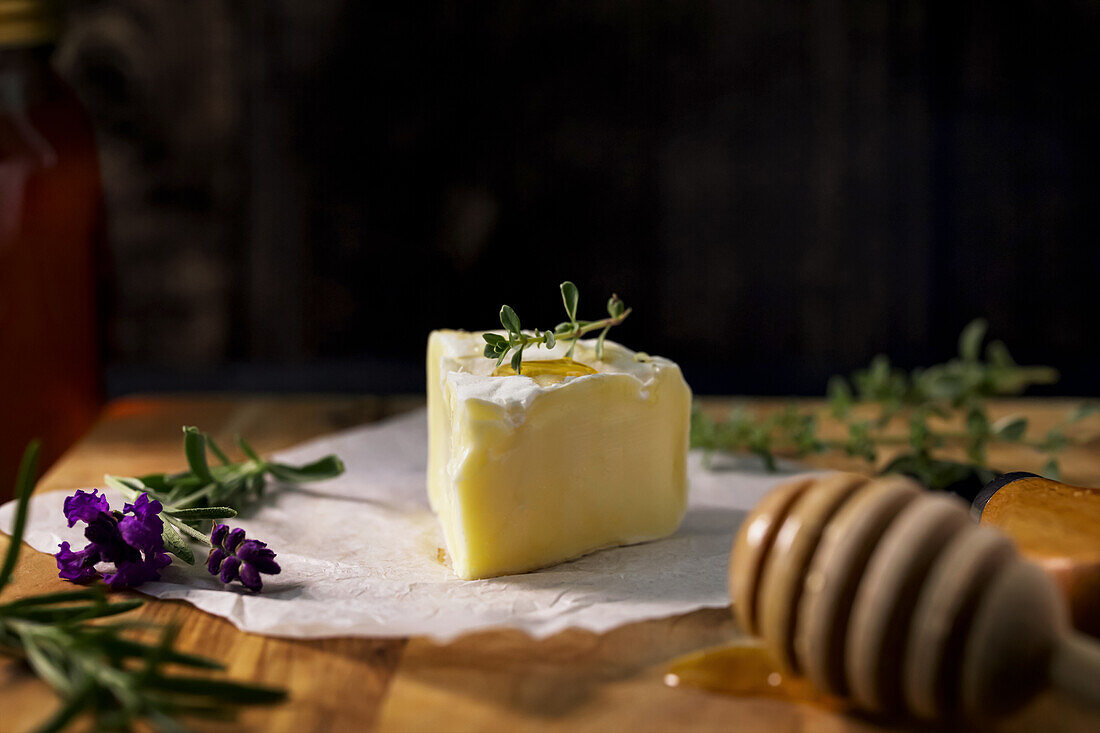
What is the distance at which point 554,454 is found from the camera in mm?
936

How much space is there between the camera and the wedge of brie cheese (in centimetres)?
90

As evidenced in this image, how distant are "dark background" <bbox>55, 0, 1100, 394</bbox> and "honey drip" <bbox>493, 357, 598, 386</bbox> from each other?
36.6 inches

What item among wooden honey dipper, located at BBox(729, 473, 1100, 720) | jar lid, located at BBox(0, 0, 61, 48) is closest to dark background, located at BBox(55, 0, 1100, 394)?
jar lid, located at BBox(0, 0, 61, 48)

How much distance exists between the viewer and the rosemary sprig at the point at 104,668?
23.4 inches

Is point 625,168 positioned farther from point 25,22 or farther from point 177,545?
point 177,545

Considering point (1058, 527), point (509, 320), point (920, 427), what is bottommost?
point (920, 427)

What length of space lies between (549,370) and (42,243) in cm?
83

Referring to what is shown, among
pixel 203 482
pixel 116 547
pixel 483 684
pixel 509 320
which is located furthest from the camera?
pixel 203 482

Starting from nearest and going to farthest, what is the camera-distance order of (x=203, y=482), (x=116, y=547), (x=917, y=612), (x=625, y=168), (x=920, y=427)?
(x=917, y=612) → (x=116, y=547) → (x=203, y=482) → (x=920, y=427) → (x=625, y=168)

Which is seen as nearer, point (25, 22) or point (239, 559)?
point (239, 559)

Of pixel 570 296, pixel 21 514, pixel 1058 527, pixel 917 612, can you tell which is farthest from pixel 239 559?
pixel 1058 527

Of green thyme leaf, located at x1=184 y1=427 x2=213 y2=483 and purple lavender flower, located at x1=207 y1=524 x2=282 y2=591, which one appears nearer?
purple lavender flower, located at x1=207 y1=524 x2=282 y2=591

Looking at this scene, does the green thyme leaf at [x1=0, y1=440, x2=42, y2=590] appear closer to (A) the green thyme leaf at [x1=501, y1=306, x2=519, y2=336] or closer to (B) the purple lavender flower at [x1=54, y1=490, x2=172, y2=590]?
(B) the purple lavender flower at [x1=54, y1=490, x2=172, y2=590]

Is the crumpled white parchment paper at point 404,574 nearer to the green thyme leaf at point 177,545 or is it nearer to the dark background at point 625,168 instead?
the green thyme leaf at point 177,545
